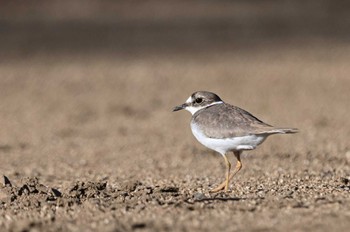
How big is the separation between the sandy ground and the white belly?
35 cm

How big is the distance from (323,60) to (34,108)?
649 centimetres

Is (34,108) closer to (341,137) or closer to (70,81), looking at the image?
(70,81)

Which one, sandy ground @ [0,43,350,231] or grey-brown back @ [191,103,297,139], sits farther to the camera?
grey-brown back @ [191,103,297,139]

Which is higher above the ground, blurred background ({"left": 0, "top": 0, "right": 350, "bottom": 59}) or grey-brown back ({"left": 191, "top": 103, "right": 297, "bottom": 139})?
blurred background ({"left": 0, "top": 0, "right": 350, "bottom": 59})

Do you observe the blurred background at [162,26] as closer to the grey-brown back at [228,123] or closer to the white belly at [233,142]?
the grey-brown back at [228,123]

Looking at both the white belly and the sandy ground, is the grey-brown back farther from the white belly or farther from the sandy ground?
the sandy ground

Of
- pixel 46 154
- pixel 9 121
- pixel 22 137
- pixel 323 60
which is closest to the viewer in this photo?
pixel 46 154

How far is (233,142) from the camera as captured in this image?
5.99m

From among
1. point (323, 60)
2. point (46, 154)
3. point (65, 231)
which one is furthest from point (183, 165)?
point (323, 60)

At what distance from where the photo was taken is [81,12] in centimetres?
2175

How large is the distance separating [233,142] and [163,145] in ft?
13.3

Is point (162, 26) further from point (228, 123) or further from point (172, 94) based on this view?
point (228, 123)

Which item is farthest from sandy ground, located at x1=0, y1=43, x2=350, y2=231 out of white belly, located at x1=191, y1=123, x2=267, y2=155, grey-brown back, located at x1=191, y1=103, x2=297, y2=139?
grey-brown back, located at x1=191, y1=103, x2=297, y2=139

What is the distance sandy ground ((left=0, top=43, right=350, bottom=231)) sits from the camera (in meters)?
5.11
